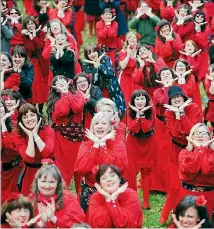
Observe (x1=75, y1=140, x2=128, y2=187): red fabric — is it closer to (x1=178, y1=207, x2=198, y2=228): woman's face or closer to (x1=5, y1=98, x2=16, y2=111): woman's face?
(x1=178, y1=207, x2=198, y2=228): woman's face

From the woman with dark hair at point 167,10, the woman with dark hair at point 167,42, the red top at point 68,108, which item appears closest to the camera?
the red top at point 68,108

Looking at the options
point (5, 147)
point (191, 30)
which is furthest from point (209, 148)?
point (191, 30)

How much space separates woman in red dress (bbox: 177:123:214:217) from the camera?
23.3ft

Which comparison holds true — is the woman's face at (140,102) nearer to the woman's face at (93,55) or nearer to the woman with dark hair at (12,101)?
the woman with dark hair at (12,101)

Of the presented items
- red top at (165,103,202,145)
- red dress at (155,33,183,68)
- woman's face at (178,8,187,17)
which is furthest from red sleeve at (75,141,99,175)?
woman's face at (178,8,187,17)

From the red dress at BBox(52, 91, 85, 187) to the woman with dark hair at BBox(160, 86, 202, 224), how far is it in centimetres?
Answer: 105

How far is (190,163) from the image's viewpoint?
23.3 feet

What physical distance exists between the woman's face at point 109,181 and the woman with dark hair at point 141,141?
1617 mm

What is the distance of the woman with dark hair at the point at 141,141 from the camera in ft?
26.7

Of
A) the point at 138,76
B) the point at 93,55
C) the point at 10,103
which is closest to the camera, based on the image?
the point at 10,103

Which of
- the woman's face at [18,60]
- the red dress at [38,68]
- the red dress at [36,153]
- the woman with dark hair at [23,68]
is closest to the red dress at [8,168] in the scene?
the red dress at [36,153]

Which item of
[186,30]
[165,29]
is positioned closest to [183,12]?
[186,30]

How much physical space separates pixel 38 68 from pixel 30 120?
3.77 meters

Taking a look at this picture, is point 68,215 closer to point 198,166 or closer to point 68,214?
point 68,214
